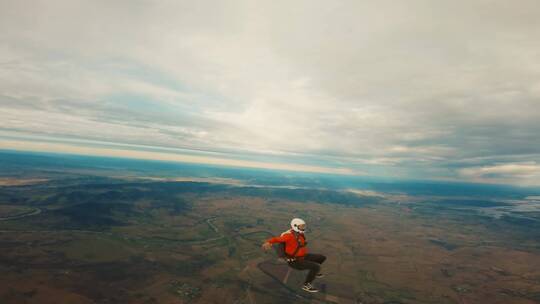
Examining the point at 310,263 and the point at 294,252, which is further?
the point at 310,263

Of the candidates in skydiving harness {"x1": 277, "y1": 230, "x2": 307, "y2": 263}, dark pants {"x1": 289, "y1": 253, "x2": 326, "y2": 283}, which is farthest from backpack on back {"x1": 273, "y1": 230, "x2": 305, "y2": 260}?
dark pants {"x1": 289, "y1": 253, "x2": 326, "y2": 283}

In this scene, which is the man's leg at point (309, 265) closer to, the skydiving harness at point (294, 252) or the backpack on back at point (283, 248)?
the skydiving harness at point (294, 252)

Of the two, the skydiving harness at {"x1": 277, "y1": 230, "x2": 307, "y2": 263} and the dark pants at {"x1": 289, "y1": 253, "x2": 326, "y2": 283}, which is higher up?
the skydiving harness at {"x1": 277, "y1": 230, "x2": 307, "y2": 263}

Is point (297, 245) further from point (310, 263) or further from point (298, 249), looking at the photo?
point (310, 263)

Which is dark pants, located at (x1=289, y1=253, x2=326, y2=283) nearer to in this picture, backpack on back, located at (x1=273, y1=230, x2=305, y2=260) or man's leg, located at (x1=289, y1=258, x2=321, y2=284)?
man's leg, located at (x1=289, y1=258, x2=321, y2=284)

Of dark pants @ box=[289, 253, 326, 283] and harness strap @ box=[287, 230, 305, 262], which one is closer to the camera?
harness strap @ box=[287, 230, 305, 262]

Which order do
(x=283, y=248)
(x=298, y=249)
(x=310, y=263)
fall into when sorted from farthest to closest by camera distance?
1. (x=310, y=263)
2. (x=283, y=248)
3. (x=298, y=249)

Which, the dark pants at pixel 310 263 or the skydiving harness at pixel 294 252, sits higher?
the skydiving harness at pixel 294 252

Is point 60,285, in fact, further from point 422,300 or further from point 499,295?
point 499,295

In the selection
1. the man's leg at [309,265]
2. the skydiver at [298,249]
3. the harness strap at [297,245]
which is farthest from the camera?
the man's leg at [309,265]

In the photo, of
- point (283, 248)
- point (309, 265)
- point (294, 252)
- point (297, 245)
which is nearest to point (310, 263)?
point (309, 265)

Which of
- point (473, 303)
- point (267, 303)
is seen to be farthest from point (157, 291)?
point (473, 303)

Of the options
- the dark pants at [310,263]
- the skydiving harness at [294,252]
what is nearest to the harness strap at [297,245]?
the skydiving harness at [294,252]
